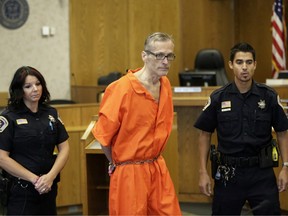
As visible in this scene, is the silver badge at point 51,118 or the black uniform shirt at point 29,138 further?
the silver badge at point 51,118

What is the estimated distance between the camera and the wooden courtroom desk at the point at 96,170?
432cm

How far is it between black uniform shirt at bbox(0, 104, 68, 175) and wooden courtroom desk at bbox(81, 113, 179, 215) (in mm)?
1056

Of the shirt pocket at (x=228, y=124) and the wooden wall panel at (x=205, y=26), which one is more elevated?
the wooden wall panel at (x=205, y=26)

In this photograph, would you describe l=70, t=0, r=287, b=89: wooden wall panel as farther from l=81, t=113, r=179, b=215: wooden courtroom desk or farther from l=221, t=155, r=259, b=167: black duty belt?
l=221, t=155, r=259, b=167: black duty belt

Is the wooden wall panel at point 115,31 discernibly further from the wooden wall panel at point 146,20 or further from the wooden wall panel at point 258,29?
the wooden wall panel at point 258,29

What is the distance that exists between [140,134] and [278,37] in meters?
5.11

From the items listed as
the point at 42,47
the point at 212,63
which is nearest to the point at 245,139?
the point at 212,63

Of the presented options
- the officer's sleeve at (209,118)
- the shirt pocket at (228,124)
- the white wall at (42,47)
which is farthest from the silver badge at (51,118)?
the white wall at (42,47)

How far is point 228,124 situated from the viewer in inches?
132

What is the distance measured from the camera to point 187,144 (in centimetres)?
541

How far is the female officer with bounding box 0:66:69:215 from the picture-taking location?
3.23m

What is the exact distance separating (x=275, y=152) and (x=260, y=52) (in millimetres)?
5669

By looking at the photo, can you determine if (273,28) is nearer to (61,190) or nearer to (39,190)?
→ (61,190)

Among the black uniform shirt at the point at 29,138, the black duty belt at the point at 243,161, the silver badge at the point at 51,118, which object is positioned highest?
the silver badge at the point at 51,118
